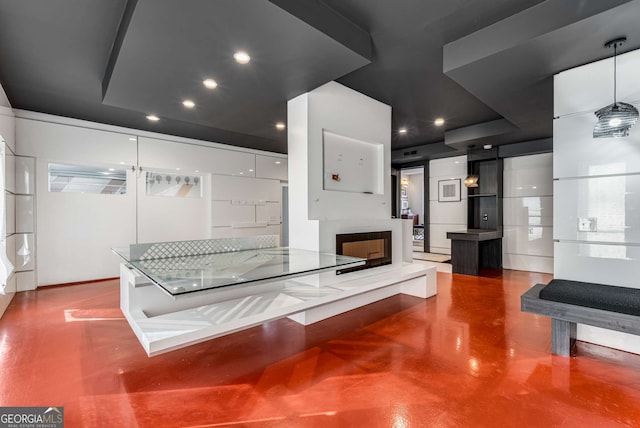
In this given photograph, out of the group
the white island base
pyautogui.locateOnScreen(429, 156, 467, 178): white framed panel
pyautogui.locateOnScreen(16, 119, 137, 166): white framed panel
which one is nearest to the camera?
the white island base

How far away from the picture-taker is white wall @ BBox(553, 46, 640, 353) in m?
2.48

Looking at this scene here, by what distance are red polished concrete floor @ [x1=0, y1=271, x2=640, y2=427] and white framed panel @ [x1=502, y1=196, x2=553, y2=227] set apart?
3.52m

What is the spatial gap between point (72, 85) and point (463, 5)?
4359 millimetres

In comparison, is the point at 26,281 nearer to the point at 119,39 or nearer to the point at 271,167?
the point at 119,39

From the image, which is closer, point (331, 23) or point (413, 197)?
point (331, 23)

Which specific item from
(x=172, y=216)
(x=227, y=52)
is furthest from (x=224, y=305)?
(x=172, y=216)

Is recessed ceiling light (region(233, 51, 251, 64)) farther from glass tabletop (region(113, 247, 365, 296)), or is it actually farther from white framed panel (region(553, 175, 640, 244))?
white framed panel (region(553, 175, 640, 244))

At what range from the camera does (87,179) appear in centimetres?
499

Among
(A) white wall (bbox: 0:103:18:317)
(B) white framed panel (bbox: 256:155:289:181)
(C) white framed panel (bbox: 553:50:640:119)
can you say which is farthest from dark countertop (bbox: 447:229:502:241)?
(A) white wall (bbox: 0:103:18:317)

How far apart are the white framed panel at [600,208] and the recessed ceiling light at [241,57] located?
315cm

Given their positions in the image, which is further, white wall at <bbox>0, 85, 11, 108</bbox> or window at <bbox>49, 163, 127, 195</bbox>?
window at <bbox>49, 163, 127, 195</bbox>

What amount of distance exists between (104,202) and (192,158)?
1736mm

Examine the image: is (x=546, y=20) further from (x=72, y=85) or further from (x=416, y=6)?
(x=72, y=85)

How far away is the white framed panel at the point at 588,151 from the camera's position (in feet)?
8.14
